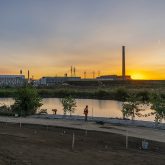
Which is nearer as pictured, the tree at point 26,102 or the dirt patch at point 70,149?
the dirt patch at point 70,149

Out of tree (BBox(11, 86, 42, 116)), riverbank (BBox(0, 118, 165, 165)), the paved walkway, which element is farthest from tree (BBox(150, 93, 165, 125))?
tree (BBox(11, 86, 42, 116))

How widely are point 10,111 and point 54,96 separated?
72.3m

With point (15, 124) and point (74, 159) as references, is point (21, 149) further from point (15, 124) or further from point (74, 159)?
point (15, 124)

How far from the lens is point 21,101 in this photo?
5309 cm

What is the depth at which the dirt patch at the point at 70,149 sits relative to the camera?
2256 cm

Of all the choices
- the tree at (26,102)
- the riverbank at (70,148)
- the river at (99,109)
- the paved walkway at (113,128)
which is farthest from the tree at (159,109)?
the tree at (26,102)

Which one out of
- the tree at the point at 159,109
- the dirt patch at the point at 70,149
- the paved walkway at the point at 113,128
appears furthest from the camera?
the tree at the point at 159,109

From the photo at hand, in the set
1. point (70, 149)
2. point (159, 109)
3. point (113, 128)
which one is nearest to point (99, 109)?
point (159, 109)

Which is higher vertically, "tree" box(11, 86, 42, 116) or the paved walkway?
"tree" box(11, 86, 42, 116)

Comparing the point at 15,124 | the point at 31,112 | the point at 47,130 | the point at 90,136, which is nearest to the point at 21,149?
the point at 90,136

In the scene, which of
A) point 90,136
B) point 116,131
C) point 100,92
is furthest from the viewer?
point 100,92

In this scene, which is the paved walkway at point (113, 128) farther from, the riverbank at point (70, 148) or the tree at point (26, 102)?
the tree at point (26, 102)

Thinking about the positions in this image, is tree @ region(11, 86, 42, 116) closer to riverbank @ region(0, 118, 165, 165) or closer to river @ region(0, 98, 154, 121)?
river @ region(0, 98, 154, 121)

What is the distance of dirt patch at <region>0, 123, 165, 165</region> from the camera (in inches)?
888
